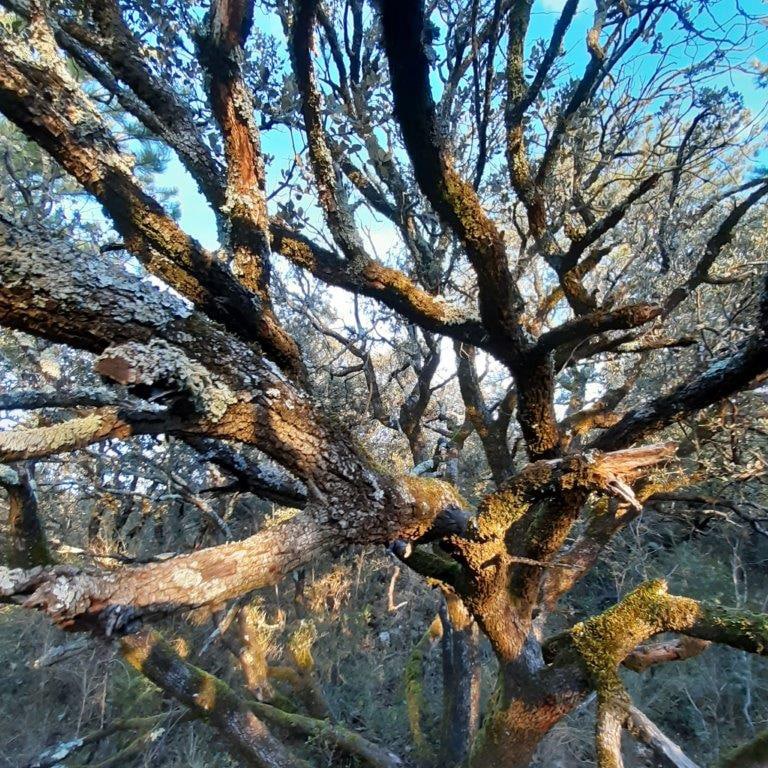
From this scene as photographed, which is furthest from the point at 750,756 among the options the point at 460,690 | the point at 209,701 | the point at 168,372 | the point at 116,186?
the point at 116,186

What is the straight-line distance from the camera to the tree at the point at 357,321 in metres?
1.57

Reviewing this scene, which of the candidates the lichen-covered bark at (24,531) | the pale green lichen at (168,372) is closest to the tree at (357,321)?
the pale green lichen at (168,372)

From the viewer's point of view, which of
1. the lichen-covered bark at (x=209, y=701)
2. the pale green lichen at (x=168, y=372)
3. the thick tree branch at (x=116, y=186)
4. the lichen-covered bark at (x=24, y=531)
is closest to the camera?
the pale green lichen at (x=168, y=372)

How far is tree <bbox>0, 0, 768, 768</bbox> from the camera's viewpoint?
5.16 feet

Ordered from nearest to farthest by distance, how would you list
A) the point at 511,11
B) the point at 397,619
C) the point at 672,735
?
the point at 511,11
the point at 672,735
the point at 397,619

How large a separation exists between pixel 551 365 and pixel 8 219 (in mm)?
2620

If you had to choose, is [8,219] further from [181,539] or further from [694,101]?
[181,539]

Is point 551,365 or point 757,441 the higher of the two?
point 551,365

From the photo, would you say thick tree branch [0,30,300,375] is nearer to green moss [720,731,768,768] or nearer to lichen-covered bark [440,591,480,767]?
green moss [720,731,768,768]

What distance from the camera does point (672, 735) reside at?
19.9ft

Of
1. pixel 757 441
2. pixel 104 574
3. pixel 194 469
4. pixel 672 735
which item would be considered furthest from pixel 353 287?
pixel 672 735

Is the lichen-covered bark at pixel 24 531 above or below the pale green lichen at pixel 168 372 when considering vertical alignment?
below

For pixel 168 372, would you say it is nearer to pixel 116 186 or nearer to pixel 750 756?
pixel 116 186

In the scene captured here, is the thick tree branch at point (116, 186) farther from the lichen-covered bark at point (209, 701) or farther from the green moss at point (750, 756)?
the lichen-covered bark at point (209, 701)
